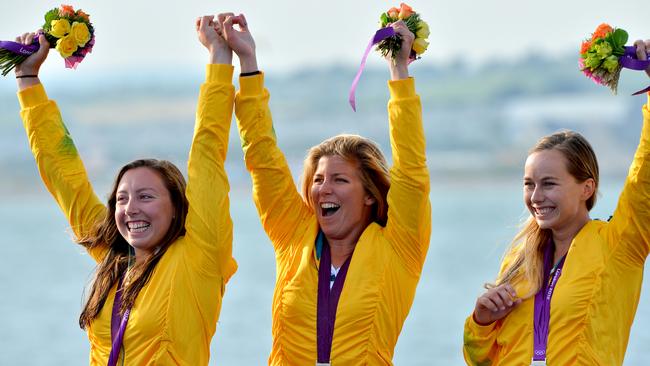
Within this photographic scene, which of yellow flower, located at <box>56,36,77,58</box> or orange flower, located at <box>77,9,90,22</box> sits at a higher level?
orange flower, located at <box>77,9,90,22</box>

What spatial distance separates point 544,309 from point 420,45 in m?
1.29

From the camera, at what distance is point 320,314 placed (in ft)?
20.4

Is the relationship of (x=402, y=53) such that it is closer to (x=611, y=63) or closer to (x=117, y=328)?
(x=611, y=63)

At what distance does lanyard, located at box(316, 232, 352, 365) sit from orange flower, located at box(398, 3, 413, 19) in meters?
1.11

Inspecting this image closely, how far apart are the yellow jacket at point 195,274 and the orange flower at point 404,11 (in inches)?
31.4

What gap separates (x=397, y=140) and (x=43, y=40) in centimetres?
173

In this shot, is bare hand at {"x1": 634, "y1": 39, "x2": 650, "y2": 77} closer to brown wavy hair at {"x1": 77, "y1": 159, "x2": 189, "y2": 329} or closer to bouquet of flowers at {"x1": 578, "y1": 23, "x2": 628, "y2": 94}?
bouquet of flowers at {"x1": 578, "y1": 23, "x2": 628, "y2": 94}

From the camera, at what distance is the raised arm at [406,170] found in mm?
6203

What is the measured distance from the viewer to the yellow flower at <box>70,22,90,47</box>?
664cm

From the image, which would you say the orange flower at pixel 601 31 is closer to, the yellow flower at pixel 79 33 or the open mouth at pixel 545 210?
the open mouth at pixel 545 210

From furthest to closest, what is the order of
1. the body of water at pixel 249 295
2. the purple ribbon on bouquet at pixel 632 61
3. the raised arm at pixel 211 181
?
the body of water at pixel 249 295
the raised arm at pixel 211 181
the purple ribbon on bouquet at pixel 632 61

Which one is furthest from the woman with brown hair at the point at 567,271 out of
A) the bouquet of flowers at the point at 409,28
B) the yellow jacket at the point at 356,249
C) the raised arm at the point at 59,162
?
the raised arm at the point at 59,162

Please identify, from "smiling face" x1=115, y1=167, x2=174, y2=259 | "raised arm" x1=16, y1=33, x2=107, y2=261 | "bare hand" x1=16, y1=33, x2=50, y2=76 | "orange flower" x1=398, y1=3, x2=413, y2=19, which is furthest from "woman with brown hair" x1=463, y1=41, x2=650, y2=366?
"bare hand" x1=16, y1=33, x2=50, y2=76

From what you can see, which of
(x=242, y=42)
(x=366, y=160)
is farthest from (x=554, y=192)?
(x=242, y=42)
